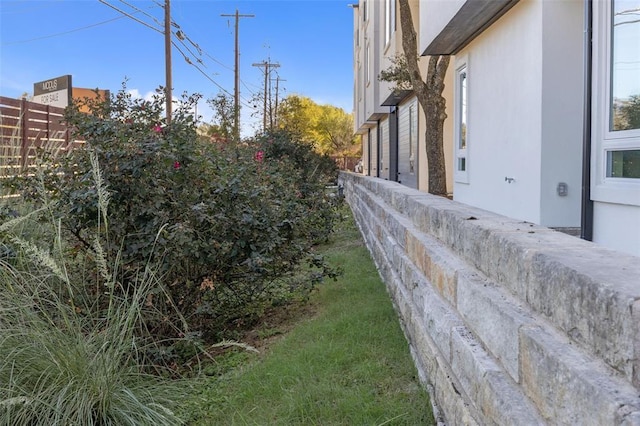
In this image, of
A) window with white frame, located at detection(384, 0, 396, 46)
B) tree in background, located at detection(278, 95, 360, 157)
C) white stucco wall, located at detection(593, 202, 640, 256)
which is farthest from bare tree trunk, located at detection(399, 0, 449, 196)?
tree in background, located at detection(278, 95, 360, 157)

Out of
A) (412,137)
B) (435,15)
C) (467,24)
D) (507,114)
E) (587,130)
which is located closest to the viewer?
(587,130)

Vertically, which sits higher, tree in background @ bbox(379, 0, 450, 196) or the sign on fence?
the sign on fence

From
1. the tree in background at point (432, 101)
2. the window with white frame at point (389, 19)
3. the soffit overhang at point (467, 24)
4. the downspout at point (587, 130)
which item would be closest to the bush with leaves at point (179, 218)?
the downspout at point (587, 130)

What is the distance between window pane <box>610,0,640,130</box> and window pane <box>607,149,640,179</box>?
186 millimetres

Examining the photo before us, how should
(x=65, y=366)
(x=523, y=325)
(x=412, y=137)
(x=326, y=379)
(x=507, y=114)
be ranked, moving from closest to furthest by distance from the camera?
(x=523, y=325)
(x=65, y=366)
(x=326, y=379)
(x=507, y=114)
(x=412, y=137)

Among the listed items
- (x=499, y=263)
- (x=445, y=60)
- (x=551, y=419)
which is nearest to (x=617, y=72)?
(x=499, y=263)

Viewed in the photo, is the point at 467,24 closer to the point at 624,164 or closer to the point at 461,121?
the point at 461,121

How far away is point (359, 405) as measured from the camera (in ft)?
9.94

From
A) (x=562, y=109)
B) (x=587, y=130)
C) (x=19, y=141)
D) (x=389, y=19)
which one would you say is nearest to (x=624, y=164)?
(x=587, y=130)

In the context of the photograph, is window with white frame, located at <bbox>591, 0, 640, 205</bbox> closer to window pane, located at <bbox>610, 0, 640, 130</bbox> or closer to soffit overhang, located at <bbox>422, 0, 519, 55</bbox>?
window pane, located at <bbox>610, 0, 640, 130</bbox>

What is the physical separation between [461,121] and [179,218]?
5.05m

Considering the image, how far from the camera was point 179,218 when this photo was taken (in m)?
4.48

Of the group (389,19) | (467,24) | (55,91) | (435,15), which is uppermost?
(389,19)

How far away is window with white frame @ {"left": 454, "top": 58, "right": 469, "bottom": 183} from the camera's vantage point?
7.74 meters
